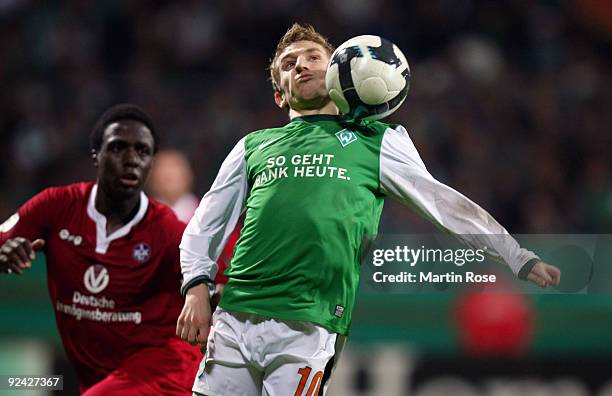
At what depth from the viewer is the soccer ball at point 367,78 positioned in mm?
3232

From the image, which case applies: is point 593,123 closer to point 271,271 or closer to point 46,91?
point 46,91

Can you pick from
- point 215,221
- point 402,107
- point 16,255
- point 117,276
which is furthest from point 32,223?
point 402,107

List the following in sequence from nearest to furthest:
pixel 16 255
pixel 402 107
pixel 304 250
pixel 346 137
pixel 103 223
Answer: pixel 304 250 < pixel 346 137 < pixel 16 255 < pixel 103 223 < pixel 402 107

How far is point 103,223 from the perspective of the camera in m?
4.29

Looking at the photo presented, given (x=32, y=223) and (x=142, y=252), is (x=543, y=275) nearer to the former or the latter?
(x=142, y=252)

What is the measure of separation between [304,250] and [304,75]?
2.22ft

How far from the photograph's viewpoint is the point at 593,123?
859cm

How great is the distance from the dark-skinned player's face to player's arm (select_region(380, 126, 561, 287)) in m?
1.38

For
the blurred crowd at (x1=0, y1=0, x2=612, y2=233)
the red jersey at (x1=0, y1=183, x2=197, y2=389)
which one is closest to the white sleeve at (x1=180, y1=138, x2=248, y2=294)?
the red jersey at (x1=0, y1=183, x2=197, y2=389)

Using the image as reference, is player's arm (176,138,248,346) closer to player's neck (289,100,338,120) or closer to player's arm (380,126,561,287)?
player's neck (289,100,338,120)

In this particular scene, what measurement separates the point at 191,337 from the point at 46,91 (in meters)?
6.68

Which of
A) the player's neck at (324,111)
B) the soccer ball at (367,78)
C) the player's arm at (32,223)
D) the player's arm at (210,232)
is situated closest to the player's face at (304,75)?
the player's neck at (324,111)

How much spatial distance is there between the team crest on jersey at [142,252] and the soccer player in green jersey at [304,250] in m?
0.86

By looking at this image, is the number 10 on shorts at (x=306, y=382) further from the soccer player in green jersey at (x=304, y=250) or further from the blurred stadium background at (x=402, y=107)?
the blurred stadium background at (x=402, y=107)
